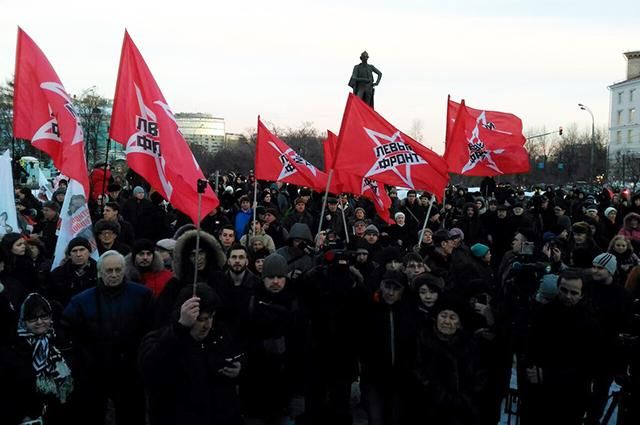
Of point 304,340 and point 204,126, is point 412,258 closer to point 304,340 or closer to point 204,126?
point 304,340

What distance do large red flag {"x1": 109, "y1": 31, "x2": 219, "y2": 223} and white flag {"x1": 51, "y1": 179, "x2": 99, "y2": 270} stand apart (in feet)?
3.36

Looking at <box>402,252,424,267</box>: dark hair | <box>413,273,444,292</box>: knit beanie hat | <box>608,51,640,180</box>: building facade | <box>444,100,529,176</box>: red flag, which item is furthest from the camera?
<box>608,51,640,180</box>: building facade

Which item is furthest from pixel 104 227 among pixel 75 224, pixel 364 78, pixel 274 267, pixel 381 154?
pixel 364 78

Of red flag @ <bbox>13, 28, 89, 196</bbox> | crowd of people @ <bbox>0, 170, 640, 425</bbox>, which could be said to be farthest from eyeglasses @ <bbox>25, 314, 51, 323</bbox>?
red flag @ <bbox>13, 28, 89, 196</bbox>

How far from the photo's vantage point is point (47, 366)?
4906mm

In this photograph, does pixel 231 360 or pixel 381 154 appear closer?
pixel 231 360

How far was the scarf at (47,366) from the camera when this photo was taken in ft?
15.9

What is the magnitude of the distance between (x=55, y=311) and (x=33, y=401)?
1.26 meters

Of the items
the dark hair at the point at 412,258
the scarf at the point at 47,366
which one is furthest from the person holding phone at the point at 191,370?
the dark hair at the point at 412,258

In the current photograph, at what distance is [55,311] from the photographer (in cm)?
570

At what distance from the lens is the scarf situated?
15.9 ft

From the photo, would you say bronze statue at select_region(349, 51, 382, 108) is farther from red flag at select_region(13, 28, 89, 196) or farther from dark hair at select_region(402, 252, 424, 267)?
dark hair at select_region(402, 252, 424, 267)

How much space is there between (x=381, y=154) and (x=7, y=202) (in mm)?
4321

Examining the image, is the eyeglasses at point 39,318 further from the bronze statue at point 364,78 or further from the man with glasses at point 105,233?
the bronze statue at point 364,78
